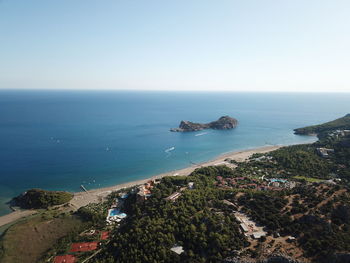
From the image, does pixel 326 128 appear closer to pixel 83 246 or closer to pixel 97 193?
pixel 97 193

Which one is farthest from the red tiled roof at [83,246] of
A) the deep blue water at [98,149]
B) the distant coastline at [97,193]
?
the deep blue water at [98,149]

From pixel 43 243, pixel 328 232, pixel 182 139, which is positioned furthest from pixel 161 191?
pixel 182 139

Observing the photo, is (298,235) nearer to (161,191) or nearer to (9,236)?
(161,191)

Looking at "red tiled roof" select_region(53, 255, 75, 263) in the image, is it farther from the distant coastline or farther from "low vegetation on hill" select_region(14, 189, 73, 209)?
"low vegetation on hill" select_region(14, 189, 73, 209)

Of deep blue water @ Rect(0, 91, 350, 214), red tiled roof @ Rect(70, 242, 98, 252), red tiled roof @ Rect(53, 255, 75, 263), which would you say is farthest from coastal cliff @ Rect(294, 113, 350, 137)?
red tiled roof @ Rect(53, 255, 75, 263)

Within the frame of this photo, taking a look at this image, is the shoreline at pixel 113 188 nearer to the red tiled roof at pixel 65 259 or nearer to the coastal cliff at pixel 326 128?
the red tiled roof at pixel 65 259

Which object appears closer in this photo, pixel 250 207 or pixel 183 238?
pixel 183 238

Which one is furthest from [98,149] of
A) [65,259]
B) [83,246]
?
[65,259]
